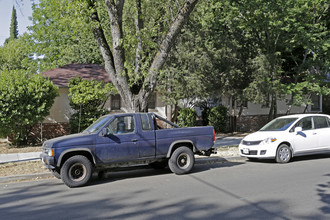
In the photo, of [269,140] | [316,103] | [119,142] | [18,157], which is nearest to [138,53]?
[119,142]

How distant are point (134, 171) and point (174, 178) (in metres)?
1.75

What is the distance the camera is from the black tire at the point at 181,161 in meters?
8.85

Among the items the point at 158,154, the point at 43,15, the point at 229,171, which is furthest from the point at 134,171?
the point at 43,15

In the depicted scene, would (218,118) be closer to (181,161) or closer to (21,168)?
(181,161)

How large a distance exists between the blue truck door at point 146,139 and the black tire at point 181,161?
0.62 metres

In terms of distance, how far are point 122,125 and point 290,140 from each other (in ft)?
18.7

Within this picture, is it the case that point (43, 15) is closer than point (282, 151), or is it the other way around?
point (282, 151)

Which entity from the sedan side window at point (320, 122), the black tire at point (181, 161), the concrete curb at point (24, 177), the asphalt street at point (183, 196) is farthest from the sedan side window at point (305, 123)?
the concrete curb at point (24, 177)

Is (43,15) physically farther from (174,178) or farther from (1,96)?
(174,178)

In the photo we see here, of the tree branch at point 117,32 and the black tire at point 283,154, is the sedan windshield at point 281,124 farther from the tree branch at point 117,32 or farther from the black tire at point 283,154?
the tree branch at point 117,32

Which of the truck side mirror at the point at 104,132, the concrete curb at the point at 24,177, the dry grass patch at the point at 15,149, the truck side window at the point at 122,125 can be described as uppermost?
the truck side window at the point at 122,125

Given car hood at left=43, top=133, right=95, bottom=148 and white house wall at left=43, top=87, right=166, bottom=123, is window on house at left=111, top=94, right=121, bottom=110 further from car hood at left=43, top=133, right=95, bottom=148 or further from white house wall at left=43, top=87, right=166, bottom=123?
car hood at left=43, top=133, right=95, bottom=148

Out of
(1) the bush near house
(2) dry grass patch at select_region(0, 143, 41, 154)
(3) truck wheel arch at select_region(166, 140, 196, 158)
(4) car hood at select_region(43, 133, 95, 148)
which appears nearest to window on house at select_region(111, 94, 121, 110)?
(1) the bush near house

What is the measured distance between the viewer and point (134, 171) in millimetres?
9805
